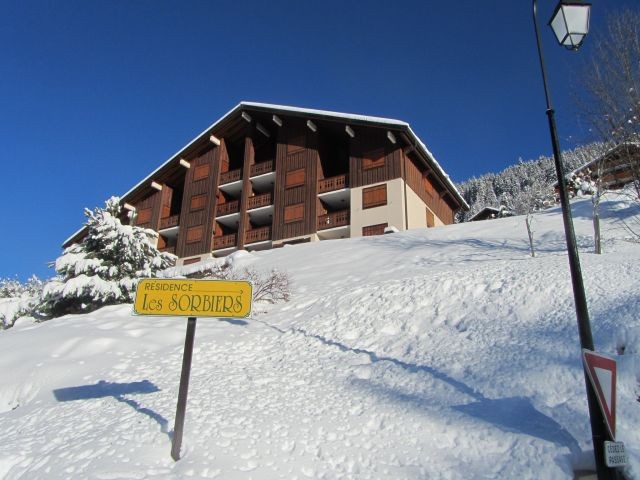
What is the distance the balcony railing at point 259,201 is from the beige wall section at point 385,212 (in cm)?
675

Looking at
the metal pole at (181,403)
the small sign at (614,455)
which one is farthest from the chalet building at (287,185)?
the small sign at (614,455)

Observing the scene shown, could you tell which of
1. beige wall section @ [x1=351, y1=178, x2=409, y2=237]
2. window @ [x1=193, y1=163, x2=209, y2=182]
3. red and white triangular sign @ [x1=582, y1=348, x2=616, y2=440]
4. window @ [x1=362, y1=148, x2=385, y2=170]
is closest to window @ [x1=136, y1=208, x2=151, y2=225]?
window @ [x1=193, y1=163, x2=209, y2=182]

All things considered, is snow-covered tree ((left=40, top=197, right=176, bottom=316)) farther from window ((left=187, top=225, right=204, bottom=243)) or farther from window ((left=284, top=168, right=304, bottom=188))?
window ((left=187, top=225, right=204, bottom=243))

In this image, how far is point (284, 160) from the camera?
33.4m

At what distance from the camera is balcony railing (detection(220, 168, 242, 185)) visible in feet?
117

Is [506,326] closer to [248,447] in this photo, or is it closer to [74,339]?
[248,447]

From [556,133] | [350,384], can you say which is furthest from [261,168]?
[556,133]

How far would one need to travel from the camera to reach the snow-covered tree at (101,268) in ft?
51.9

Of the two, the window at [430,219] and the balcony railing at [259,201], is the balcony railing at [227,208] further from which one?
the window at [430,219]

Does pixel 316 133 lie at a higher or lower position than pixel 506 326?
higher

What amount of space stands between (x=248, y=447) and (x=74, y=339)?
6154mm

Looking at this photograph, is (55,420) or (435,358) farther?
(435,358)

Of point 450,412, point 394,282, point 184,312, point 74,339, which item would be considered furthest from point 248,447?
point 394,282

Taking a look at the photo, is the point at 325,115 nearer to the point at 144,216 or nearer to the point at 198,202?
the point at 198,202
